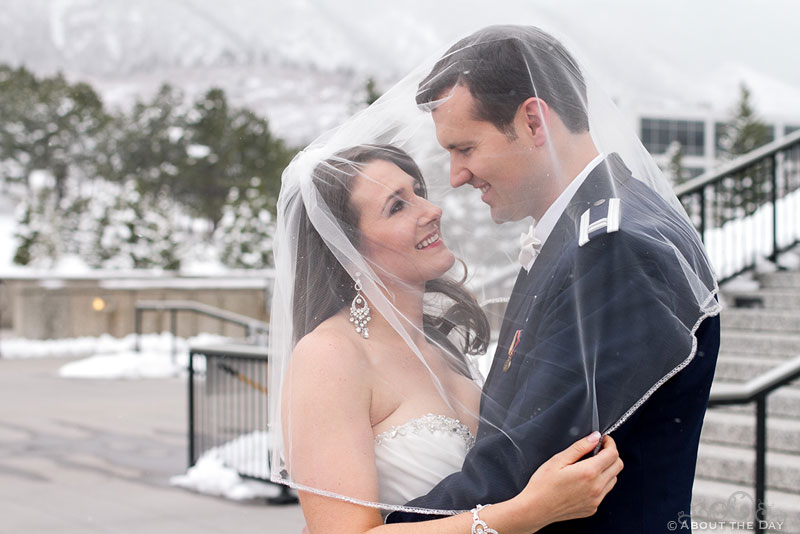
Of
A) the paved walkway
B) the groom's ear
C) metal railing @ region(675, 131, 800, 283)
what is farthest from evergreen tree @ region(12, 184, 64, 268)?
the groom's ear

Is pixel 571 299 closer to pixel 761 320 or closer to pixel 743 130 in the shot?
pixel 761 320

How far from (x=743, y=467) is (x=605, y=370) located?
4480 millimetres

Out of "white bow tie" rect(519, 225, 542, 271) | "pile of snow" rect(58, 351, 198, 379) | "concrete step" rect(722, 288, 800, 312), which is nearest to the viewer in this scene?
"white bow tie" rect(519, 225, 542, 271)

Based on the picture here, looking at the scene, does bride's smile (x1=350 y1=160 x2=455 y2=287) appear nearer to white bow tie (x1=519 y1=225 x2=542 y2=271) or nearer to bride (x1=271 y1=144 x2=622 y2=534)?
bride (x1=271 y1=144 x2=622 y2=534)

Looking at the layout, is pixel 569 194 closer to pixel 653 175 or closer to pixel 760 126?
pixel 653 175

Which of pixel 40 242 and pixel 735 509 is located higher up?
pixel 40 242

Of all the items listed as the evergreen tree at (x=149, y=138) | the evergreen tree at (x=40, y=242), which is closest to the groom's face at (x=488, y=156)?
the evergreen tree at (x=40, y=242)

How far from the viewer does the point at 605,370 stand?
163 centimetres

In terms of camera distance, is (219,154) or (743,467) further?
(219,154)

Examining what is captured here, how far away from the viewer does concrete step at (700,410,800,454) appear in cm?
575

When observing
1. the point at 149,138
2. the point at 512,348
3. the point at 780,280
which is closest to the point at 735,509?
the point at 780,280

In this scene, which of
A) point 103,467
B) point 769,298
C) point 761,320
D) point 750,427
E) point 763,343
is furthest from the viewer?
point 103,467

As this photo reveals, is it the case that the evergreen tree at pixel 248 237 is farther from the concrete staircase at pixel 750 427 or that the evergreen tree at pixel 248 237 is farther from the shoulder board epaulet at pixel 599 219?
the shoulder board epaulet at pixel 599 219

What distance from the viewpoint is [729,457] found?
5.68 meters
